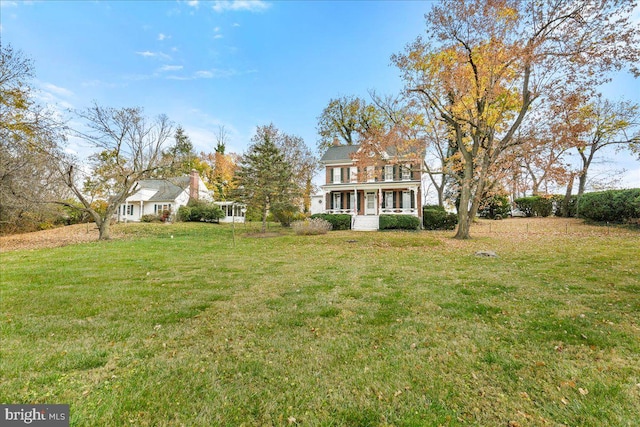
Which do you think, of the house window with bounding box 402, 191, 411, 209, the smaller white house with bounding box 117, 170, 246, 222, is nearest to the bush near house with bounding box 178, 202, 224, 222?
the smaller white house with bounding box 117, 170, 246, 222

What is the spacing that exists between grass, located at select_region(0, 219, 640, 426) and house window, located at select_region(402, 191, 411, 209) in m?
15.4

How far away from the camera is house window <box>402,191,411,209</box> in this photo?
22267 mm

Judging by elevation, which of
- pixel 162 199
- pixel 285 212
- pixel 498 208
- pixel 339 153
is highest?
pixel 339 153

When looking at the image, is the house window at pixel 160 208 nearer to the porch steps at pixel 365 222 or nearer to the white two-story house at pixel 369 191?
the white two-story house at pixel 369 191

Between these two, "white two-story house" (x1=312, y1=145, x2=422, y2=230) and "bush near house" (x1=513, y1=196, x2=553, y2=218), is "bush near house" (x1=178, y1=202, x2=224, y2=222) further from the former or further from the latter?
"bush near house" (x1=513, y1=196, x2=553, y2=218)

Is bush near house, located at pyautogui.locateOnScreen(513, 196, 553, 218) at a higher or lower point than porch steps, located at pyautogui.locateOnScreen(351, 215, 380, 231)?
higher

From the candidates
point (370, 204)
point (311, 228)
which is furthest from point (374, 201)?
point (311, 228)

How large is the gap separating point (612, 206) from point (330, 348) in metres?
20.8

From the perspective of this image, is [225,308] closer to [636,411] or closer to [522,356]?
[522,356]

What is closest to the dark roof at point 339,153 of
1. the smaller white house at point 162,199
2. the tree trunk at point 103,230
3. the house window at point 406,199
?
the house window at point 406,199

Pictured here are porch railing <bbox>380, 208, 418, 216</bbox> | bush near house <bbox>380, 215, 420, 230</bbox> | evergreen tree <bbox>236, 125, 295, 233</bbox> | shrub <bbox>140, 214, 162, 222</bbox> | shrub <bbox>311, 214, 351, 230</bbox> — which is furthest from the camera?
shrub <bbox>140, 214, 162, 222</bbox>

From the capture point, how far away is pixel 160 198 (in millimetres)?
31984

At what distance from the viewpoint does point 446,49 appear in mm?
13547

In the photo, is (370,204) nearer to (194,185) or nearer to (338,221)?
(338,221)
